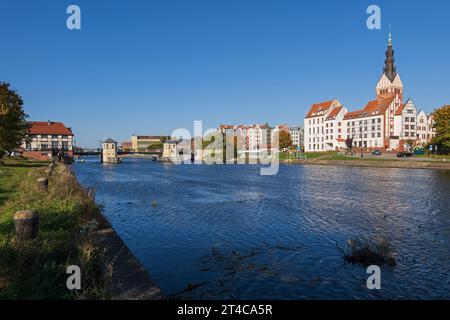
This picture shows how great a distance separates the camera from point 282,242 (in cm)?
1703

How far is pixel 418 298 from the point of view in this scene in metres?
10.5

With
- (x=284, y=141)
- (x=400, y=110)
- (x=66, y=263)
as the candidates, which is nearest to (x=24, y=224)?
(x=66, y=263)

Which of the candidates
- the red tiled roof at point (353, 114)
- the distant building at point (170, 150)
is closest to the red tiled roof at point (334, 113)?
the red tiled roof at point (353, 114)

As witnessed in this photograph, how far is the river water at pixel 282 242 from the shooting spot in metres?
11.4

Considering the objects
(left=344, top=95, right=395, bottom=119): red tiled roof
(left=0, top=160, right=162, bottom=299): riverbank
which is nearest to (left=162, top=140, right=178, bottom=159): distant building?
(left=344, top=95, right=395, bottom=119): red tiled roof

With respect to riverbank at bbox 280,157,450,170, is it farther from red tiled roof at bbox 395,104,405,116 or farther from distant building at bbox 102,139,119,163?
distant building at bbox 102,139,119,163

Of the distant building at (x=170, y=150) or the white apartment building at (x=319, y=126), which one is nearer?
the white apartment building at (x=319, y=126)

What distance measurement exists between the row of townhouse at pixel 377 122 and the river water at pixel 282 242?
291 feet

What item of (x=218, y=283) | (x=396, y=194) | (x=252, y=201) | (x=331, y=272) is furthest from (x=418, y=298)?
(x=396, y=194)

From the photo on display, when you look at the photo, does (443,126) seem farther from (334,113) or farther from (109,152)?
(109,152)

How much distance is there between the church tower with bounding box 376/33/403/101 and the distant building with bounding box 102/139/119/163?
10574cm

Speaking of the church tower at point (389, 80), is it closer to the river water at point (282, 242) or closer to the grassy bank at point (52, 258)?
the river water at point (282, 242)
